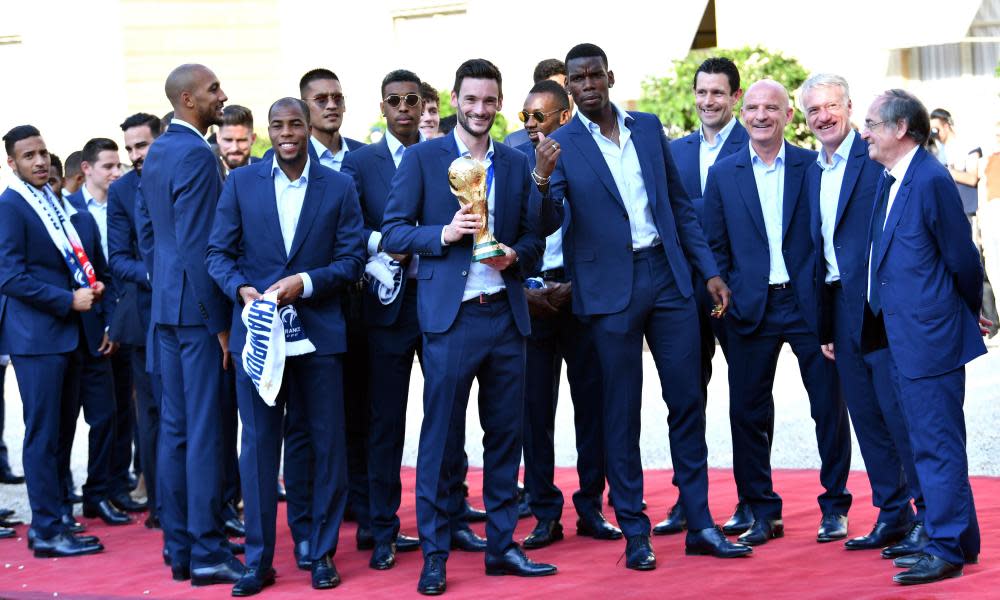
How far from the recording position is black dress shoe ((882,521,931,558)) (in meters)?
6.53

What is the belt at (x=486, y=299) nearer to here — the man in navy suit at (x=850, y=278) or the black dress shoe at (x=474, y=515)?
the man in navy suit at (x=850, y=278)

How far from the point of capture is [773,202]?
722 centimetres

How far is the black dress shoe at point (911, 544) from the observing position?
6.53 m

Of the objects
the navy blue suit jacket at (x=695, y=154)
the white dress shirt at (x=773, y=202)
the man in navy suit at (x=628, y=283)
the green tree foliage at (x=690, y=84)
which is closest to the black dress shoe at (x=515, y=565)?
the man in navy suit at (x=628, y=283)

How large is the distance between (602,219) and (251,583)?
7.01 ft

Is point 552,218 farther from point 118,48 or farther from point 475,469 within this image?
point 118,48

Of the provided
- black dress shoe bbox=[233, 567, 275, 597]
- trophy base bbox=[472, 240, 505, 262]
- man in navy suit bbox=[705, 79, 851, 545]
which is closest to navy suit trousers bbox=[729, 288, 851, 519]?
man in navy suit bbox=[705, 79, 851, 545]

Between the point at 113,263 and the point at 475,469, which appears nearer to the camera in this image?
the point at 113,263

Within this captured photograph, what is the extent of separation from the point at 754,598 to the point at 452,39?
16.1 metres

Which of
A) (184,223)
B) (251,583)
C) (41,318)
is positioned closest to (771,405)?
(251,583)

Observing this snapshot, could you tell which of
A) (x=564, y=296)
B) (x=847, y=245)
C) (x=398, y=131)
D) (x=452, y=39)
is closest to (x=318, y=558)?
(x=564, y=296)

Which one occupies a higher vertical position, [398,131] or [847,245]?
[398,131]

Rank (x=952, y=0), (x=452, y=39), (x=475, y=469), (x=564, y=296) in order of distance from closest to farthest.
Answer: (x=564, y=296)
(x=475, y=469)
(x=952, y=0)
(x=452, y=39)

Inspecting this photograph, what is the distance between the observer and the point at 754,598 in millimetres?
6023
